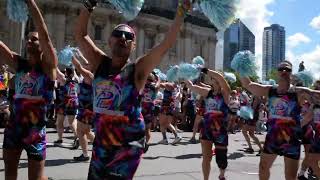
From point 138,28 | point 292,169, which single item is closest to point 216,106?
point 292,169

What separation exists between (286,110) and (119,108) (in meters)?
3.21

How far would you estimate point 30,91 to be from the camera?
15.5 ft

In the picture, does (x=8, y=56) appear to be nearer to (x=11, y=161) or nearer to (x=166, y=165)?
(x=11, y=161)

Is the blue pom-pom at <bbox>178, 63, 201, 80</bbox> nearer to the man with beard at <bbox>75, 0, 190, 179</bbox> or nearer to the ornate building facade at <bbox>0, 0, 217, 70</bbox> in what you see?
the man with beard at <bbox>75, 0, 190, 179</bbox>

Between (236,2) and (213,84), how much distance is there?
399 cm

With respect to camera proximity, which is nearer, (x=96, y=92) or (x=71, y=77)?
(x=96, y=92)

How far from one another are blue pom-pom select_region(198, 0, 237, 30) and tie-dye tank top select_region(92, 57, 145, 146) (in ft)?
2.50

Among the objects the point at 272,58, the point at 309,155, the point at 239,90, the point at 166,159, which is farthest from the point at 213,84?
the point at 272,58

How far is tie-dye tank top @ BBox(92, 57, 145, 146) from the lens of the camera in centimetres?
355

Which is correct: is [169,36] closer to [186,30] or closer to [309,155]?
[309,155]

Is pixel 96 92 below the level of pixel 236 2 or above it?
below

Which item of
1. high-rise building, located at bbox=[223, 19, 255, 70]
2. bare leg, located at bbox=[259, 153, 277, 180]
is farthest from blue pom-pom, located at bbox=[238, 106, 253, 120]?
high-rise building, located at bbox=[223, 19, 255, 70]

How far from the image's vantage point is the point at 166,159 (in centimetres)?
1068

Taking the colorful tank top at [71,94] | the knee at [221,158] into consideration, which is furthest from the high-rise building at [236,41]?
the knee at [221,158]
